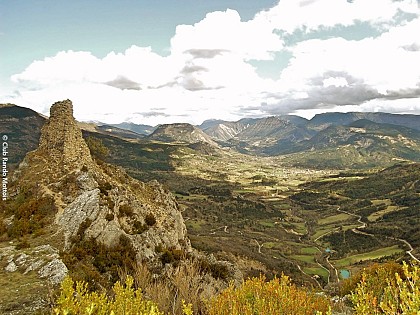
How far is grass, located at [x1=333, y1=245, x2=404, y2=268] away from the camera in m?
168

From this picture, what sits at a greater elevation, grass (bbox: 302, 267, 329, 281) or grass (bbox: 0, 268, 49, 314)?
grass (bbox: 0, 268, 49, 314)

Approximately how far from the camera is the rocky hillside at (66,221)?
2528cm

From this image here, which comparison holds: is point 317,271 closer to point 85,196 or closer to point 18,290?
point 85,196

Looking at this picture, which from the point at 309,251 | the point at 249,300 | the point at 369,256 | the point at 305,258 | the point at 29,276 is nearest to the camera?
the point at 249,300

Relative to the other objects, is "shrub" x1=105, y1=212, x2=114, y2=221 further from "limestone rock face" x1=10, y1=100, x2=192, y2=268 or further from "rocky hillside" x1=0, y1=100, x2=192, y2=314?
"rocky hillside" x1=0, y1=100, x2=192, y2=314

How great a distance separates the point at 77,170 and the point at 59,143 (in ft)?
29.1

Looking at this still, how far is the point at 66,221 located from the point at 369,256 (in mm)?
180318

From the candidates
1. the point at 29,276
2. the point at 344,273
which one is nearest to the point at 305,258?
the point at 344,273

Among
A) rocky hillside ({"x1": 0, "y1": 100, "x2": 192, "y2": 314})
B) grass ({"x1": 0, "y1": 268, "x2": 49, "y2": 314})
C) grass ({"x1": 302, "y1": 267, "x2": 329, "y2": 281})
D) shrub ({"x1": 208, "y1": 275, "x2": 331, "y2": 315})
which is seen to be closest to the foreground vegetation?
shrub ({"x1": 208, "y1": 275, "x2": 331, "y2": 315})

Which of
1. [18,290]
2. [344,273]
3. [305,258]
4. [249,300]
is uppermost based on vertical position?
[249,300]

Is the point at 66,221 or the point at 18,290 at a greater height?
the point at 66,221

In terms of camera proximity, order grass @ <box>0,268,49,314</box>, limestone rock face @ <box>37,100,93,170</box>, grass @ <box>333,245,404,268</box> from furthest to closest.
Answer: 1. grass @ <box>333,245,404,268</box>
2. limestone rock face @ <box>37,100,93,170</box>
3. grass @ <box>0,268,49,314</box>

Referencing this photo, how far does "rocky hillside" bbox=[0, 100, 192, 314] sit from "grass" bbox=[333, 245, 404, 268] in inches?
5721

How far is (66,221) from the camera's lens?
1305 inches
